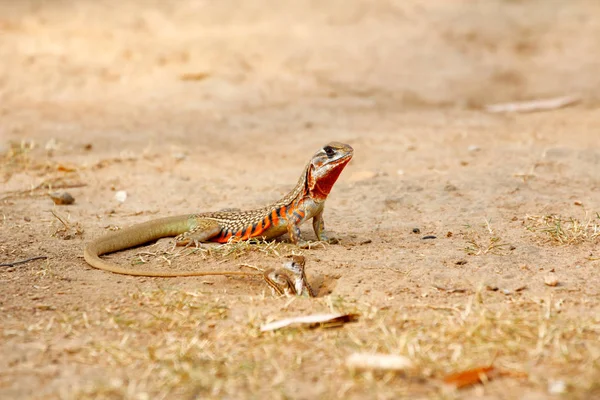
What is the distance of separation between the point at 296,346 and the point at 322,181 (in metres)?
2.14

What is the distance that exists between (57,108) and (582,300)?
23.4 ft

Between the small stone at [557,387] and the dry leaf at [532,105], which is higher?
the dry leaf at [532,105]

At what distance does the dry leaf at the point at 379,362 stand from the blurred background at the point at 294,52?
6.69 m

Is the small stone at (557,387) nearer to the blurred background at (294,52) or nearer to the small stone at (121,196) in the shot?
the small stone at (121,196)

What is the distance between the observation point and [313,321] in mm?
4016

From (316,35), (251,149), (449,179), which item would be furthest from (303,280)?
(316,35)

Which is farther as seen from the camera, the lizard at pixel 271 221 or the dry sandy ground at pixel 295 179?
the lizard at pixel 271 221

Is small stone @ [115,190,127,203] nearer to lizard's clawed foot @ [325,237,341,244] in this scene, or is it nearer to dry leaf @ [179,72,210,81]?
lizard's clawed foot @ [325,237,341,244]

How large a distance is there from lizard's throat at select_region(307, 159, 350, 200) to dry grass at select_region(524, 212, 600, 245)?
1.45 meters

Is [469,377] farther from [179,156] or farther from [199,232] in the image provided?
[179,156]

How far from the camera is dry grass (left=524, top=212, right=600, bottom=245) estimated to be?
5375mm

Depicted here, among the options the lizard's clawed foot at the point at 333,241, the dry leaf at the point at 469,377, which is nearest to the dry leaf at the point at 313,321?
the dry leaf at the point at 469,377

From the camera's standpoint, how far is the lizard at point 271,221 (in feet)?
18.7

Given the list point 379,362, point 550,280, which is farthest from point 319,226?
point 379,362
